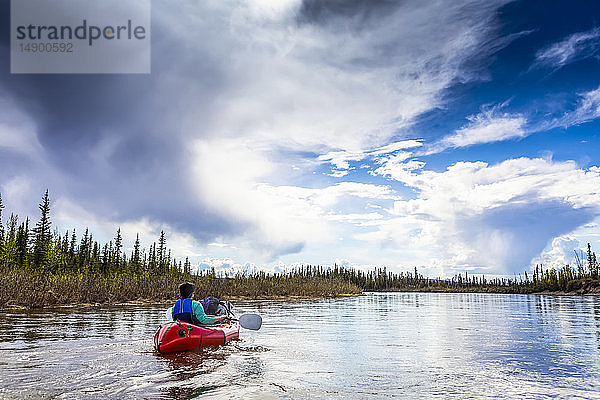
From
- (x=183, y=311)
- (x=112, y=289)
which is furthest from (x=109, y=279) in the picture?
(x=183, y=311)

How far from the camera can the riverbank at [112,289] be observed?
3064 centimetres

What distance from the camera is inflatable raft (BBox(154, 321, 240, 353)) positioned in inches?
570

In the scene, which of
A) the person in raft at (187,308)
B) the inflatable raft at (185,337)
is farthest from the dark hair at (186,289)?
→ the inflatable raft at (185,337)

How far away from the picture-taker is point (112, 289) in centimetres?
4003

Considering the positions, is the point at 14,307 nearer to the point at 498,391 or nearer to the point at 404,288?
the point at 498,391

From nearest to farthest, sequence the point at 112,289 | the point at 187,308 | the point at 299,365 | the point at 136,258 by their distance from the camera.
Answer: the point at 299,365
the point at 187,308
the point at 112,289
the point at 136,258

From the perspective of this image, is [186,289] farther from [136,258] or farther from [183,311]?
[136,258]

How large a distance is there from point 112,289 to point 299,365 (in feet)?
102

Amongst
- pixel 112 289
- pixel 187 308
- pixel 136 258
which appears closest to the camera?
pixel 187 308

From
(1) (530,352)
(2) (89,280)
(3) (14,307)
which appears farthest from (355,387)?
(2) (89,280)

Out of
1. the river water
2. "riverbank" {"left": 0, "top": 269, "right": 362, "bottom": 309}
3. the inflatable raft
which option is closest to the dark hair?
the inflatable raft

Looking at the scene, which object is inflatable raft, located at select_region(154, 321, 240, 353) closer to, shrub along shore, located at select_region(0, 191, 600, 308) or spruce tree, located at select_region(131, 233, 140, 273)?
shrub along shore, located at select_region(0, 191, 600, 308)

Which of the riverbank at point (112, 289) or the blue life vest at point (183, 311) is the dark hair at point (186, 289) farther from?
the riverbank at point (112, 289)

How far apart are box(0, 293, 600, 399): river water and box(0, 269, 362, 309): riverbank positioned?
9.23 meters
